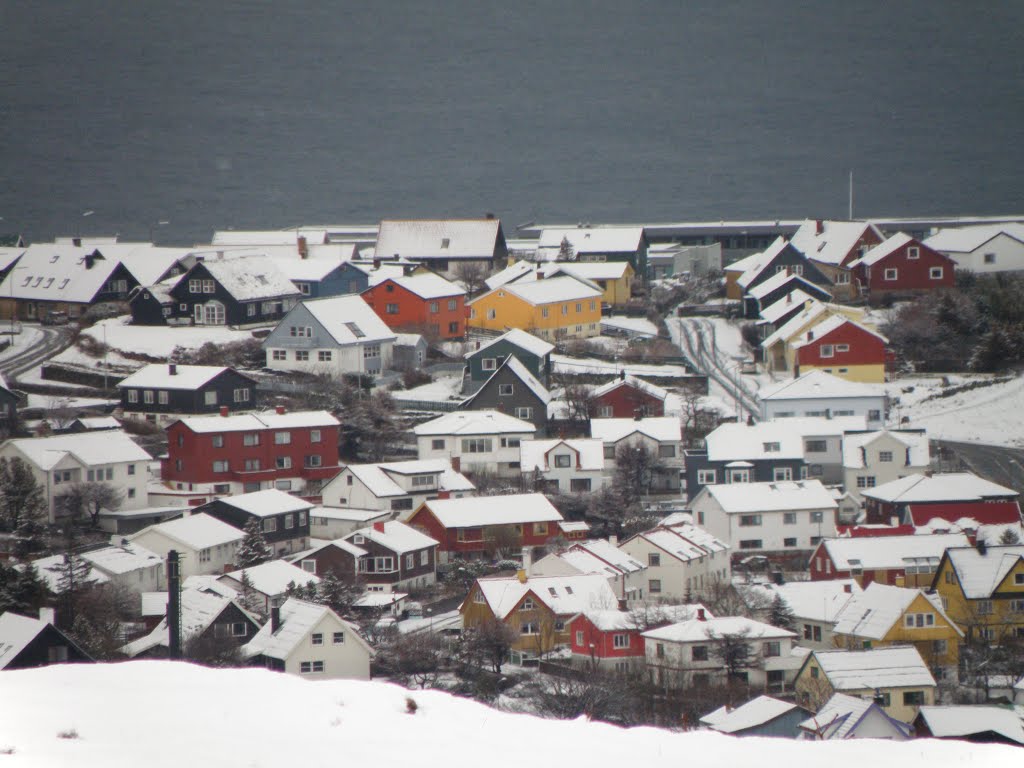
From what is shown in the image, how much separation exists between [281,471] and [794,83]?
118 m

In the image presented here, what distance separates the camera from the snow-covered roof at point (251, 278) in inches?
1649

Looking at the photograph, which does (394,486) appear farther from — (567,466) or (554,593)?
(554,593)

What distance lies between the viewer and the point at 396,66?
6137 inches

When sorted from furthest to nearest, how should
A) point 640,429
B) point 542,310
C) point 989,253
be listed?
point 989,253, point 542,310, point 640,429

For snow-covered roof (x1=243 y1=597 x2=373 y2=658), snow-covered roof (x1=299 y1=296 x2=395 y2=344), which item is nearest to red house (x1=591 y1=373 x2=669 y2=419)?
snow-covered roof (x1=299 y1=296 x2=395 y2=344)

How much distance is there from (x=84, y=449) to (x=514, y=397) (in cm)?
919

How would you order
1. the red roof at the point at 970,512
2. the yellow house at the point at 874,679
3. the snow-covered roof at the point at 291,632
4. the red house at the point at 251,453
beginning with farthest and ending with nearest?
1. the red house at the point at 251,453
2. the red roof at the point at 970,512
3. the snow-covered roof at the point at 291,632
4. the yellow house at the point at 874,679

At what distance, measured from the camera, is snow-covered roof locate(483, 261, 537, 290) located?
4494cm

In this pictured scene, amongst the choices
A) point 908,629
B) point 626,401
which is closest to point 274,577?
point 908,629

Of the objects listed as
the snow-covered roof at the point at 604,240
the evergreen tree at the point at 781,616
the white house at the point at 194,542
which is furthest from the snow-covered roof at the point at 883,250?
the white house at the point at 194,542

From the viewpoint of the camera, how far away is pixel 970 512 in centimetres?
2953

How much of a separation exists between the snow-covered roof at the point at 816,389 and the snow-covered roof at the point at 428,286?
362 inches

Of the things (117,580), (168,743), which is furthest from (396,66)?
(168,743)

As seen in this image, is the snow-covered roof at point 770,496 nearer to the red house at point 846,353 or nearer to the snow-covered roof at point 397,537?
the snow-covered roof at point 397,537
